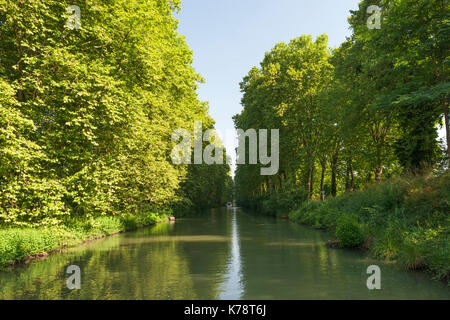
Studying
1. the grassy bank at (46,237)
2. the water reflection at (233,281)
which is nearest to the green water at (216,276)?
the water reflection at (233,281)

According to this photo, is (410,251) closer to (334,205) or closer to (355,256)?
(355,256)

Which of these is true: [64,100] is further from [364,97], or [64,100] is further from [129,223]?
[364,97]

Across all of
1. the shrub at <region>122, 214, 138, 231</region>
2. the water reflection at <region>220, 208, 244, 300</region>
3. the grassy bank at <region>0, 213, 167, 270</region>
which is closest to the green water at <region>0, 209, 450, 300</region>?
the water reflection at <region>220, 208, 244, 300</region>

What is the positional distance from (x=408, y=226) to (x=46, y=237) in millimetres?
17242

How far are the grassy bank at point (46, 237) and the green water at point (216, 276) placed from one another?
2.08 ft

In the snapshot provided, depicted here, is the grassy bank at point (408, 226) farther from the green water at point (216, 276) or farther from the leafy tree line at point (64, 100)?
the leafy tree line at point (64, 100)

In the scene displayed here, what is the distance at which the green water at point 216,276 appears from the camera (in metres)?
9.18

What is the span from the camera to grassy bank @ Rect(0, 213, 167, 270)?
12648 mm

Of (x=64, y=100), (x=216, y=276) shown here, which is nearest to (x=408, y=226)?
(x=216, y=276)

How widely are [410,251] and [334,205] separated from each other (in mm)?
15587

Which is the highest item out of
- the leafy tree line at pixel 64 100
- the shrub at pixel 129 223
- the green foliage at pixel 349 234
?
the leafy tree line at pixel 64 100

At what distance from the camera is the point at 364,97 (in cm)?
2470

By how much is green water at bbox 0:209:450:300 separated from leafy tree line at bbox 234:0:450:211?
828 centimetres
